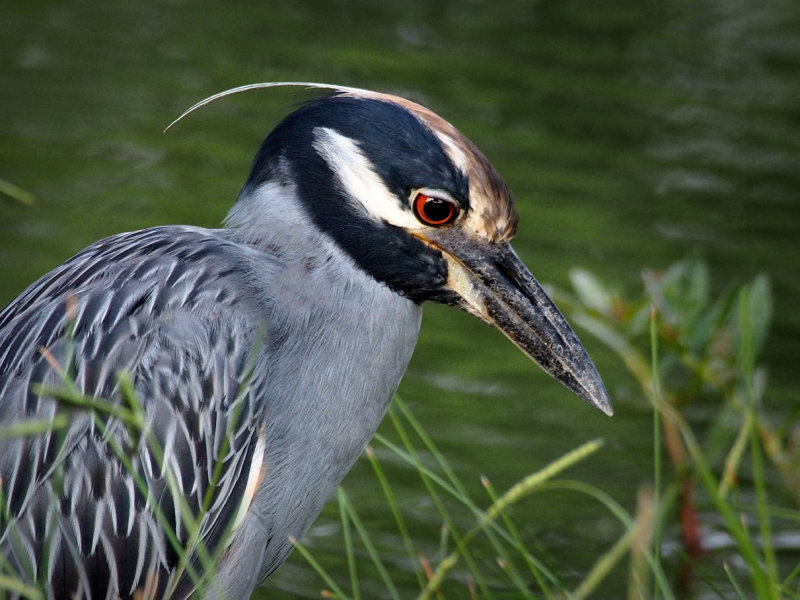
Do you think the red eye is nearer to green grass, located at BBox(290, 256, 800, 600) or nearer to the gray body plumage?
the gray body plumage

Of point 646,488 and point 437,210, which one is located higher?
point 437,210

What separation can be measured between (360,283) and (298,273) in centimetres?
21

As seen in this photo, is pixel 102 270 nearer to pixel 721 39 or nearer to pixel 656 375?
pixel 656 375

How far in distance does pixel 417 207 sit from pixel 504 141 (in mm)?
5724

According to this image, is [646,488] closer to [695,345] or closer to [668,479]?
[695,345]

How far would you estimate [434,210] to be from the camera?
14.0ft

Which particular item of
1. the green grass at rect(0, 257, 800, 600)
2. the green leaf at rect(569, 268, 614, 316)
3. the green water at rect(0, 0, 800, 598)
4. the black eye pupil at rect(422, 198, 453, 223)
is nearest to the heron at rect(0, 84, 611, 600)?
the black eye pupil at rect(422, 198, 453, 223)

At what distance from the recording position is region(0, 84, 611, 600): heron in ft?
13.3

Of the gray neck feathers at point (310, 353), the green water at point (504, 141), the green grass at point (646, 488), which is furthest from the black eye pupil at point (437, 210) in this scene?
the green water at point (504, 141)

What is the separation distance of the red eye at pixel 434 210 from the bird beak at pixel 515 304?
0.13 ft

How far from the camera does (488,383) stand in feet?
24.7

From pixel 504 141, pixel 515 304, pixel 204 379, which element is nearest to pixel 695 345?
pixel 515 304

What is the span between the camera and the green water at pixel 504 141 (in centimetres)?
722

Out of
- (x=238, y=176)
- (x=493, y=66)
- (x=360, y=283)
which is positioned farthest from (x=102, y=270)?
(x=493, y=66)
